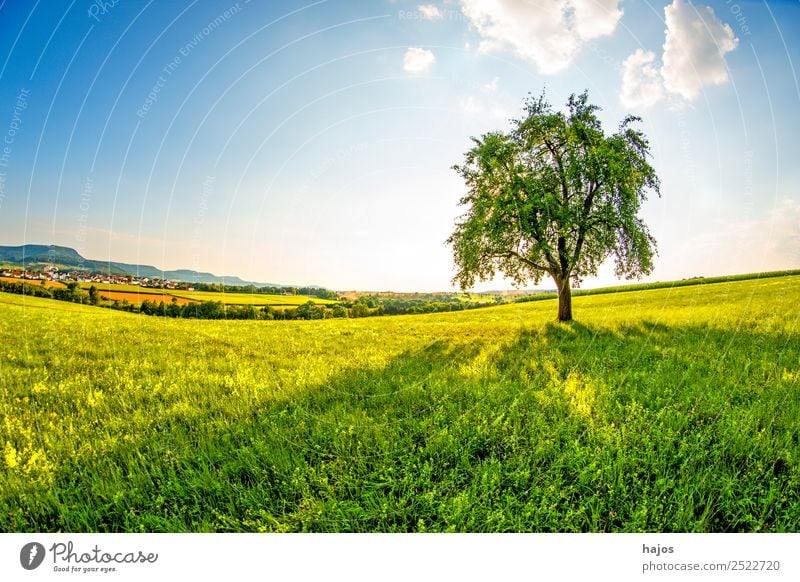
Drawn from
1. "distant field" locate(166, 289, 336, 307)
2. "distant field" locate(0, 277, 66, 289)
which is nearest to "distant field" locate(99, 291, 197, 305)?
"distant field" locate(166, 289, 336, 307)

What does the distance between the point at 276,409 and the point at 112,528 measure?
176 cm

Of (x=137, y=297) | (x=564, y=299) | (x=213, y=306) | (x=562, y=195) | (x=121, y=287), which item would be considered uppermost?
(x=562, y=195)

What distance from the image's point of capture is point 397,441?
346 centimetres

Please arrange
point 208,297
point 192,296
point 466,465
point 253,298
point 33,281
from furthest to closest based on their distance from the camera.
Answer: point 253,298
point 208,297
point 192,296
point 33,281
point 466,465

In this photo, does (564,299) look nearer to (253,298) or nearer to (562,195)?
(562,195)

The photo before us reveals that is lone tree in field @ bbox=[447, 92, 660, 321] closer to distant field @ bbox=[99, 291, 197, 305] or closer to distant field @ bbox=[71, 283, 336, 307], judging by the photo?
distant field @ bbox=[71, 283, 336, 307]

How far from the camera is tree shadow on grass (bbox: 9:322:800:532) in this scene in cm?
264

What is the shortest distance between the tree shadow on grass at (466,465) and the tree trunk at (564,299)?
6.94 m

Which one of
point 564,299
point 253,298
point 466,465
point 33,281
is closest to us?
point 466,465

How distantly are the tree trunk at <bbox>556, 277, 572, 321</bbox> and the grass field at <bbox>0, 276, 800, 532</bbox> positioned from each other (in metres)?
5.22

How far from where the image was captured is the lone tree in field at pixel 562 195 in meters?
9.96

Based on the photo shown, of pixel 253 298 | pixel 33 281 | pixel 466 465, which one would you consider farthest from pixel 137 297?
pixel 466 465

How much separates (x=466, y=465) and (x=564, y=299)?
10750 millimetres

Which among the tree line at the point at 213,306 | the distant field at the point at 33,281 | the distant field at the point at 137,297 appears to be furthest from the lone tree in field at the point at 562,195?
the distant field at the point at 33,281
